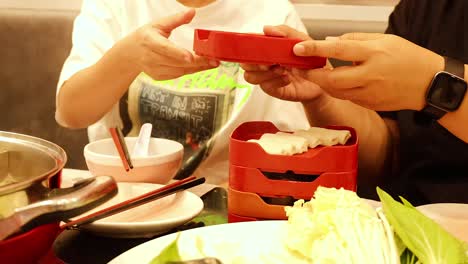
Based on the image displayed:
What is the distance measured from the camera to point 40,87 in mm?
2414

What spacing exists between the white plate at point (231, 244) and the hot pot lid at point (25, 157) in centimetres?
16

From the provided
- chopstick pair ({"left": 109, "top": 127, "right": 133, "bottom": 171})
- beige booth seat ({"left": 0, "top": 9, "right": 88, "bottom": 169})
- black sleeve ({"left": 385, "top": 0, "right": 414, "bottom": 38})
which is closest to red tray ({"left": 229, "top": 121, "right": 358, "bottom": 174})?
chopstick pair ({"left": 109, "top": 127, "right": 133, "bottom": 171})

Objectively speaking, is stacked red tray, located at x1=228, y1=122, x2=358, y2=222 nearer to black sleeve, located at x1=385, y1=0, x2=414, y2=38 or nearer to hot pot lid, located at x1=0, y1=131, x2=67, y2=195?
hot pot lid, located at x1=0, y1=131, x2=67, y2=195

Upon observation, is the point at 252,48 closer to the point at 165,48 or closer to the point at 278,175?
the point at 278,175

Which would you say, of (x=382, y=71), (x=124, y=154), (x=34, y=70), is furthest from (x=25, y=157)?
(x=34, y=70)

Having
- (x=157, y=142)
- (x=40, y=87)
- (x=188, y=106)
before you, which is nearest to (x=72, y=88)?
(x=188, y=106)

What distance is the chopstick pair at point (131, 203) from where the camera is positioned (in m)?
0.86

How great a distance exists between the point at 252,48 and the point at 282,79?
0.32m

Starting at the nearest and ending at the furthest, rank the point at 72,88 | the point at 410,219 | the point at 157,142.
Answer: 1. the point at 410,219
2. the point at 157,142
3. the point at 72,88

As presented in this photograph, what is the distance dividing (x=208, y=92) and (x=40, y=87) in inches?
41.1

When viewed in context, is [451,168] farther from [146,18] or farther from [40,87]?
[40,87]

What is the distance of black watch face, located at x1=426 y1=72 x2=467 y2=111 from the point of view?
1068mm

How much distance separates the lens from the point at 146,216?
0.94m

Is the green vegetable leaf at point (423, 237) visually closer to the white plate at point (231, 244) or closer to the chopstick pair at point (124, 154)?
the white plate at point (231, 244)
